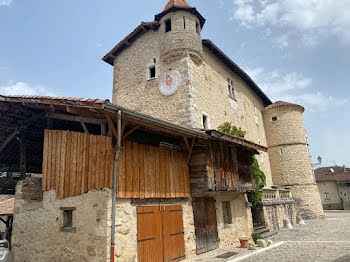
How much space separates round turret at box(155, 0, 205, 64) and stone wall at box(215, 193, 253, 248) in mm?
6885

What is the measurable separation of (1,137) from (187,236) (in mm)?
6731

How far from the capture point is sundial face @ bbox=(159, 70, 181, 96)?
1273 centimetres

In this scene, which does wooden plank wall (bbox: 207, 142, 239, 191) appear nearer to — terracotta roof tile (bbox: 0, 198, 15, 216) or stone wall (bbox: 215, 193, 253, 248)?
stone wall (bbox: 215, 193, 253, 248)

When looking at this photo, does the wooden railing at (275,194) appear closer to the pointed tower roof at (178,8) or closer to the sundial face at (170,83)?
the sundial face at (170,83)

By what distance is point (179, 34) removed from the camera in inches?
493

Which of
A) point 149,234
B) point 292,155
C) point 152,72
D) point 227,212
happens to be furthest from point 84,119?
point 292,155

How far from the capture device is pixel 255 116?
67.9 feet

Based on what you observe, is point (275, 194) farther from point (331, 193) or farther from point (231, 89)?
point (331, 193)

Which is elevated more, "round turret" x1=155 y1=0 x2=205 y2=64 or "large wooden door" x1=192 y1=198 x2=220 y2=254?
"round turret" x1=155 y1=0 x2=205 y2=64

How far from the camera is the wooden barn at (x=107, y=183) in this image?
5969mm

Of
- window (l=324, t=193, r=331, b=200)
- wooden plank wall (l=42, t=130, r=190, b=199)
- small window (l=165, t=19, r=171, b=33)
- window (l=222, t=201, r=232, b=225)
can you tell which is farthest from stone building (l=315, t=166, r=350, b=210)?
wooden plank wall (l=42, t=130, r=190, b=199)

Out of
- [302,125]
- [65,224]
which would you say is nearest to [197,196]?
[65,224]

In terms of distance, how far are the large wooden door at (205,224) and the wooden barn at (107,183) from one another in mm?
32

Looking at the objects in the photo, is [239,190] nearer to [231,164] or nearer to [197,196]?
[231,164]
